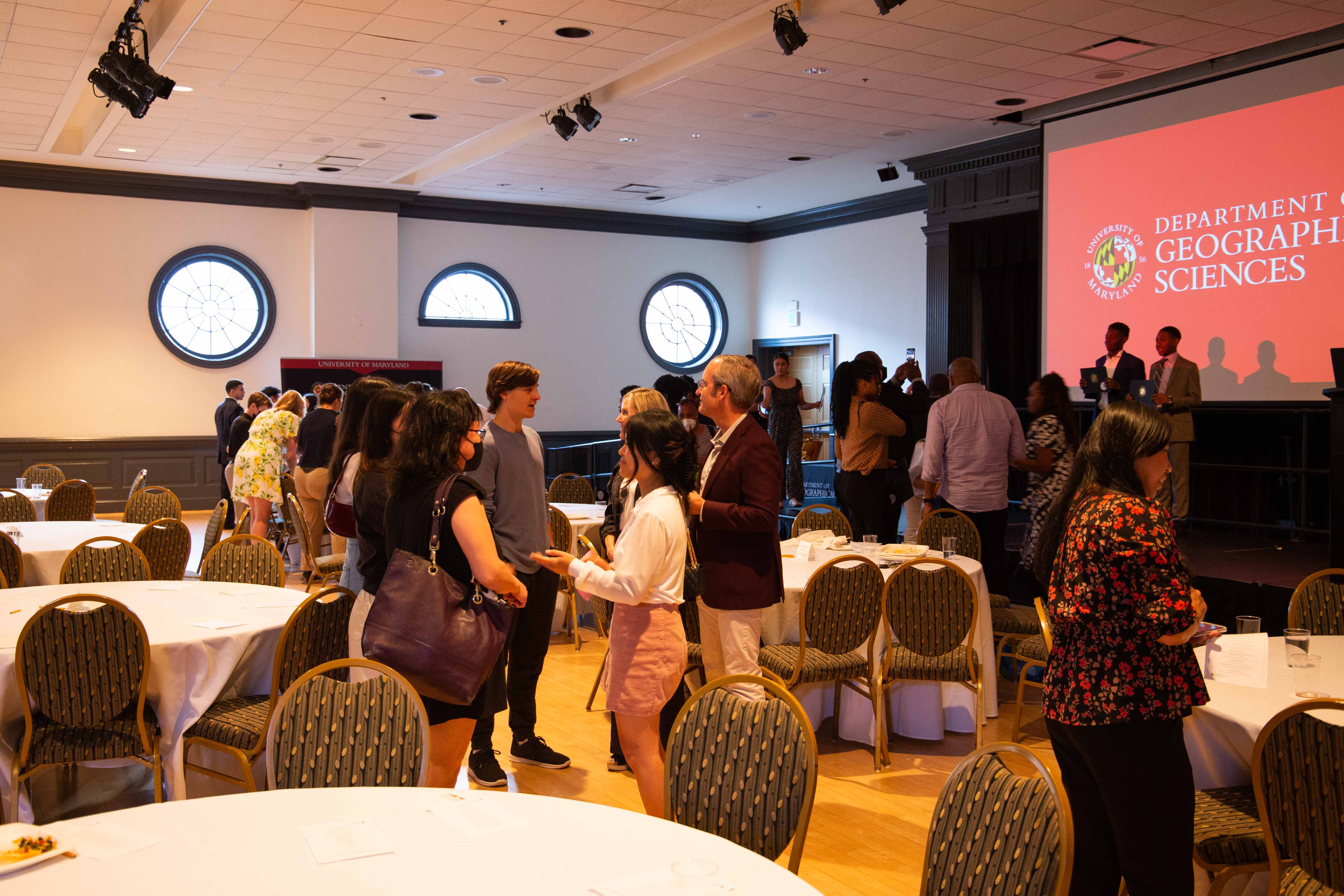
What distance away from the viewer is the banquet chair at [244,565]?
4781 millimetres

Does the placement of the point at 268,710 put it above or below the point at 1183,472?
below

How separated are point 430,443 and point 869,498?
429 cm

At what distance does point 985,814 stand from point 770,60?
6.45 meters

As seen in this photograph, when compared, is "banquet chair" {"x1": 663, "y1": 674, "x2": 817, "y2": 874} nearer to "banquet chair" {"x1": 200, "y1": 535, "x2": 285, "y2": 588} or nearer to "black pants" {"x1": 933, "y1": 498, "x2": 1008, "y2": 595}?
"banquet chair" {"x1": 200, "y1": 535, "x2": 285, "y2": 588}

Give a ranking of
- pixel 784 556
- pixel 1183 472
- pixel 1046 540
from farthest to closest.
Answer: pixel 1183 472, pixel 784 556, pixel 1046 540

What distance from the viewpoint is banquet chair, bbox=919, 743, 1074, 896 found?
5.86 ft

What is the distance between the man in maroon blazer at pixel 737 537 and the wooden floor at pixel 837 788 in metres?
0.68

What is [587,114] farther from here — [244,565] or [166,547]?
[244,565]

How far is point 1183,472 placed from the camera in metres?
8.13

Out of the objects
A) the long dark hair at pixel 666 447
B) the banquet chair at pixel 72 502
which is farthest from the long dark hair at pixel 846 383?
the banquet chair at pixel 72 502

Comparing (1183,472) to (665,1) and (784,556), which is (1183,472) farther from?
(665,1)

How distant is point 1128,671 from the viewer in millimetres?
2223

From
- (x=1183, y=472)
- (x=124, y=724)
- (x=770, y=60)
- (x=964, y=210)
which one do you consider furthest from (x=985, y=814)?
(x=964, y=210)

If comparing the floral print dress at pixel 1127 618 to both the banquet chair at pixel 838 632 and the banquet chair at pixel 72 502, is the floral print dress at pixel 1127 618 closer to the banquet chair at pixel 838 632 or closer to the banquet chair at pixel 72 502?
the banquet chair at pixel 838 632
